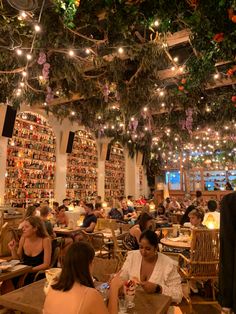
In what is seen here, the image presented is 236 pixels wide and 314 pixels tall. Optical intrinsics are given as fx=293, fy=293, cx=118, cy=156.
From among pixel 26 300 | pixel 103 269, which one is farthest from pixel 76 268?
pixel 103 269

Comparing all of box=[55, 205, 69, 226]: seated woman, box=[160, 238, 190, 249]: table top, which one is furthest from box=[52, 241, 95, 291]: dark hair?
box=[55, 205, 69, 226]: seated woman

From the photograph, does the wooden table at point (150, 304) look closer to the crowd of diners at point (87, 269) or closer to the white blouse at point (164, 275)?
the crowd of diners at point (87, 269)

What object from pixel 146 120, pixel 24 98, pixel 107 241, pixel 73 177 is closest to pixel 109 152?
pixel 73 177

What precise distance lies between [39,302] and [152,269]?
3.37 ft

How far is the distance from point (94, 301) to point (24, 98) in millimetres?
6941

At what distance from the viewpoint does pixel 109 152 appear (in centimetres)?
1357

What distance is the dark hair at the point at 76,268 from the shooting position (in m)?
1.77

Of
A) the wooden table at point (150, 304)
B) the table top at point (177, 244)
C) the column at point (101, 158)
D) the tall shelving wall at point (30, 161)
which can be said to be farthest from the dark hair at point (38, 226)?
the column at point (101, 158)

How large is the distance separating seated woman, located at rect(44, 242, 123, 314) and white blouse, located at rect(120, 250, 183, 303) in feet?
2.30

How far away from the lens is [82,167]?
12453mm

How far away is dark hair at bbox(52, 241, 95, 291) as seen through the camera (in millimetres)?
1769

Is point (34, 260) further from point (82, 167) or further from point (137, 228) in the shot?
point (82, 167)

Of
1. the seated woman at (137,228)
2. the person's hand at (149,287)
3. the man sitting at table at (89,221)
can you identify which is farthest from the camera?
the man sitting at table at (89,221)

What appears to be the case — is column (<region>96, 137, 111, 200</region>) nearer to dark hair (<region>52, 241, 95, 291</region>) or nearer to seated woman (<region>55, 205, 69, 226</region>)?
seated woman (<region>55, 205, 69, 226</region>)
